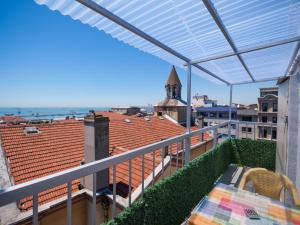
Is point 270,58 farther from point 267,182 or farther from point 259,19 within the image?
point 267,182

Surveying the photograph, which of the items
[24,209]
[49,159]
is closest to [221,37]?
[24,209]

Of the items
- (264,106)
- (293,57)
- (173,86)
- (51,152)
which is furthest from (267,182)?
(264,106)

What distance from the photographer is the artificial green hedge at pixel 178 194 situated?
2.11 meters

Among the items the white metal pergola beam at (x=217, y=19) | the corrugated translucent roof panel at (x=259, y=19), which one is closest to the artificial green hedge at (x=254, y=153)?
the corrugated translucent roof panel at (x=259, y=19)

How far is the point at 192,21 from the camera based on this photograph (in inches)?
88.4

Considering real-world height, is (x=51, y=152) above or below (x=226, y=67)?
below

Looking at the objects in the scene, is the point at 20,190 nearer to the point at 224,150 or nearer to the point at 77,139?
the point at 224,150

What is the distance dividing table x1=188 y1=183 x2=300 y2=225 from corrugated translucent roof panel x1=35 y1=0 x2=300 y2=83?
78.8 inches

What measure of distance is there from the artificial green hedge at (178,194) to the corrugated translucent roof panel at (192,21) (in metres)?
2.07

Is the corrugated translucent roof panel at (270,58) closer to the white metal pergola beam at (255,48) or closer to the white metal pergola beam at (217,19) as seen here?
the white metal pergola beam at (255,48)

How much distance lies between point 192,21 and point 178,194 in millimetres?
2488

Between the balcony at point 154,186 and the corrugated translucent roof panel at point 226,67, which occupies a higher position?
the corrugated translucent roof panel at point 226,67

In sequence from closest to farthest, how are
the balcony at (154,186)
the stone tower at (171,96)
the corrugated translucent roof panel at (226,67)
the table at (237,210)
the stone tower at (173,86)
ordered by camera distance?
1. the balcony at (154,186)
2. the table at (237,210)
3. the corrugated translucent roof panel at (226,67)
4. the stone tower at (171,96)
5. the stone tower at (173,86)

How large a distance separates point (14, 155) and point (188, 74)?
642cm
